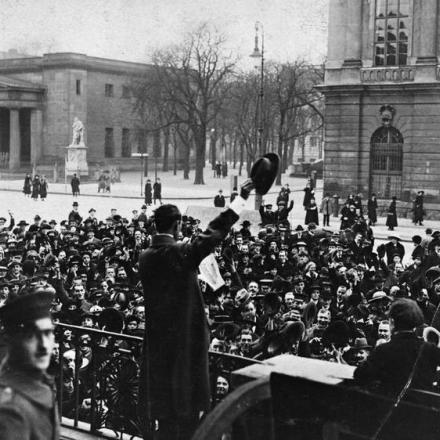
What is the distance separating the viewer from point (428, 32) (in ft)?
124

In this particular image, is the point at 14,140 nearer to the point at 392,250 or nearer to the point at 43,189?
the point at 43,189

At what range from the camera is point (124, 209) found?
44.1 meters

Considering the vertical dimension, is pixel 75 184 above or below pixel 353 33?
below

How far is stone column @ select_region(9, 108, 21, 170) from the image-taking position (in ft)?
254

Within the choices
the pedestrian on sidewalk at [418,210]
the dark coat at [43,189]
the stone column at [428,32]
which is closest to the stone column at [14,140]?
the dark coat at [43,189]

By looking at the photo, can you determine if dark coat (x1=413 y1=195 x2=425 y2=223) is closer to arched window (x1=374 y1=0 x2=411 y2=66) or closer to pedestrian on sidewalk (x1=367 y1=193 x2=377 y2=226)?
pedestrian on sidewalk (x1=367 y1=193 x2=377 y2=226)

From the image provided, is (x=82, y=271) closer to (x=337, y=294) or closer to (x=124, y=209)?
(x=337, y=294)

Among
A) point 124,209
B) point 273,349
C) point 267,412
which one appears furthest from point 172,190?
point 267,412

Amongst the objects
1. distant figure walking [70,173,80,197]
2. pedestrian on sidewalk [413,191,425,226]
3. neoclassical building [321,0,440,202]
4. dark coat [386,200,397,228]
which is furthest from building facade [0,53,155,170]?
dark coat [386,200,397,228]

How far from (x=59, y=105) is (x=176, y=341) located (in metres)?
75.4

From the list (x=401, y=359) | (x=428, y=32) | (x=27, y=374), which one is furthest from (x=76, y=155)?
(x=27, y=374)

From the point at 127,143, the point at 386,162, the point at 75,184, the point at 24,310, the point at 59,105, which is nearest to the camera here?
the point at 24,310

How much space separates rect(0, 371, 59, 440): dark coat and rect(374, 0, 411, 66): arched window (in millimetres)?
37410

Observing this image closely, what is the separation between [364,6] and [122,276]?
28293 millimetres
